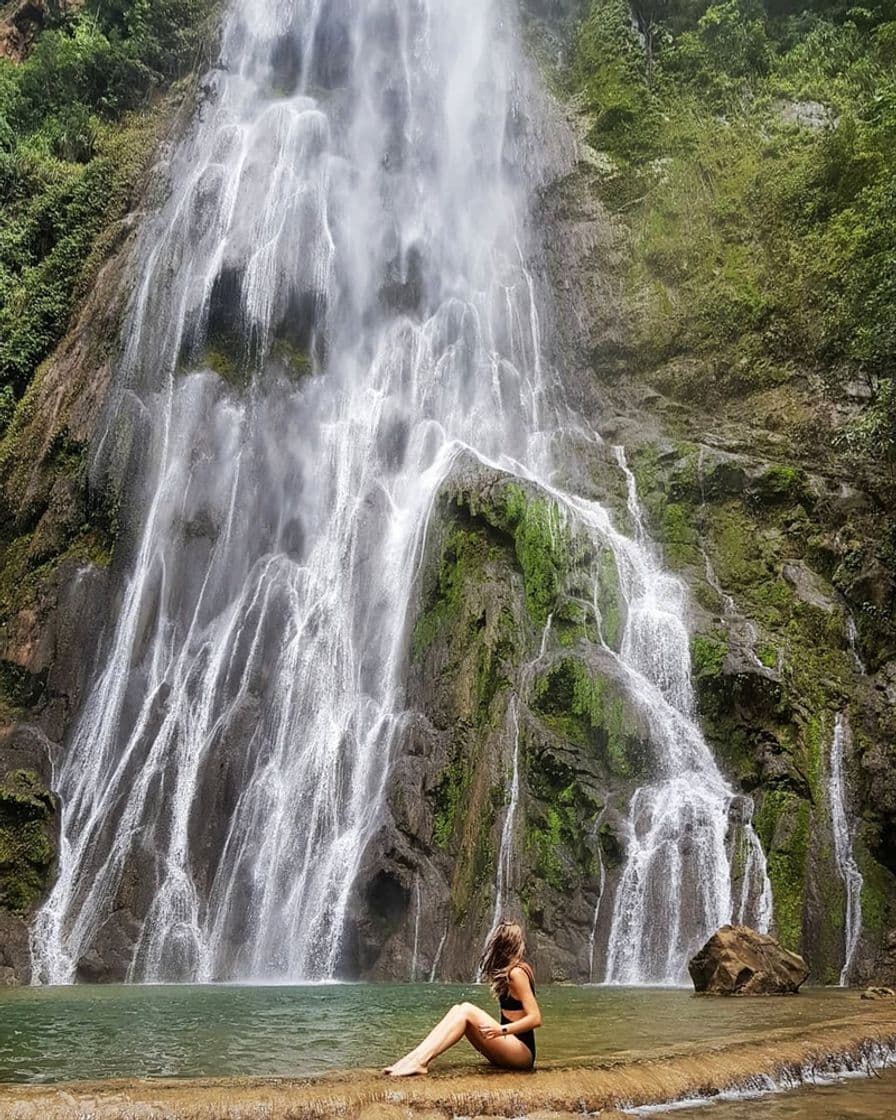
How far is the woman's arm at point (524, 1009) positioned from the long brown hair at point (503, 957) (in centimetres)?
4

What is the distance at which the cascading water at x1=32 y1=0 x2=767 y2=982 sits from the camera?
55.5 feet

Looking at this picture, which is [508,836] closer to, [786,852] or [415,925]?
[415,925]

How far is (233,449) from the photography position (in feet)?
82.9

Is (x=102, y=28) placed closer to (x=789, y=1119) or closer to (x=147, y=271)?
(x=147, y=271)

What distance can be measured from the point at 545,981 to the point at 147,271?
23.8m

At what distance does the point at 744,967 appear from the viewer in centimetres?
1053

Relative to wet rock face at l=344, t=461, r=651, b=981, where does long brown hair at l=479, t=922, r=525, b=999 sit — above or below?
below

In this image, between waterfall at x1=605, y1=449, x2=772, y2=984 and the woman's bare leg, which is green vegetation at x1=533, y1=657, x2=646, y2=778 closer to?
waterfall at x1=605, y1=449, x2=772, y2=984

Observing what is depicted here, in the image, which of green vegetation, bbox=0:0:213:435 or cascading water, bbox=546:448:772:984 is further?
Answer: green vegetation, bbox=0:0:213:435

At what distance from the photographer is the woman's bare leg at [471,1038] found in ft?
16.9

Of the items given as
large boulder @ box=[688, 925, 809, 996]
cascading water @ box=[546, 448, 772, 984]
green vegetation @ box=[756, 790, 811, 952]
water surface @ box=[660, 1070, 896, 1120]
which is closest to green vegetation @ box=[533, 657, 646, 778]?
cascading water @ box=[546, 448, 772, 984]

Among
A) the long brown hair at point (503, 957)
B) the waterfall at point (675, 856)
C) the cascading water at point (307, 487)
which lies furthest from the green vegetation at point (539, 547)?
the long brown hair at point (503, 957)

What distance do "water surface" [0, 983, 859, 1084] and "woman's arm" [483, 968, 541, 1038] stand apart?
808mm

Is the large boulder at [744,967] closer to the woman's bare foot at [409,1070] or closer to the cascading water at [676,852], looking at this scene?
the cascading water at [676,852]
